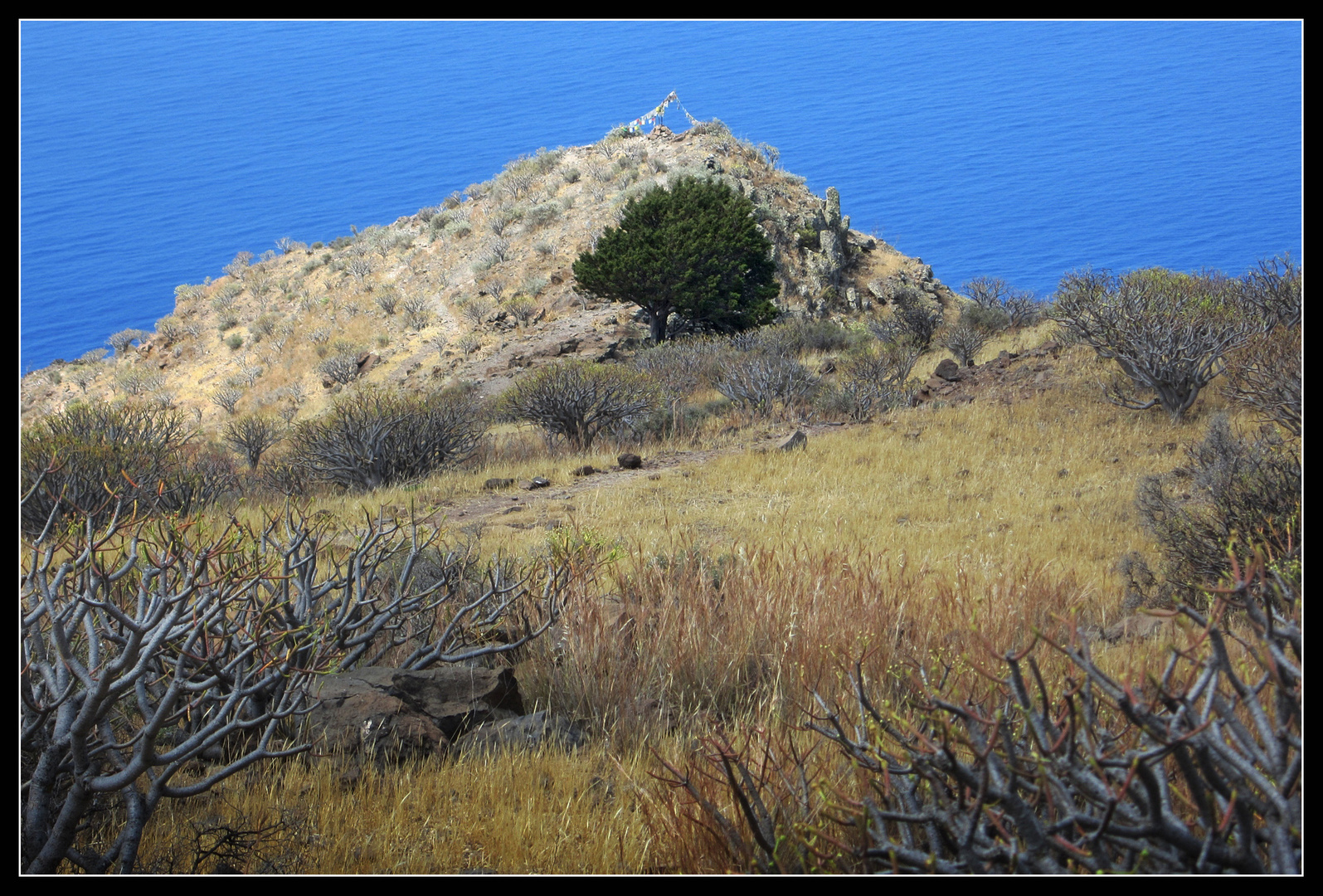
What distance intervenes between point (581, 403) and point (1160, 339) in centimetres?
747

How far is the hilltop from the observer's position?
2853 cm

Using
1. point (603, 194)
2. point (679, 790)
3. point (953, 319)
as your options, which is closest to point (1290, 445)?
point (679, 790)

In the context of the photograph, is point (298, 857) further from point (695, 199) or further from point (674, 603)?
point (695, 199)

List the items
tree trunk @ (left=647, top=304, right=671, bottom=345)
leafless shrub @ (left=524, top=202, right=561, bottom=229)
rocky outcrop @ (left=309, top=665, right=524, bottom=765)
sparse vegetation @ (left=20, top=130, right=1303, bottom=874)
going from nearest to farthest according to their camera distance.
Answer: sparse vegetation @ (left=20, top=130, right=1303, bottom=874)
rocky outcrop @ (left=309, top=665, right=524, bottom=765)
tree trunk @ (left=647, top=304, right=671, bottom=345)
leafless shrub @ (left=524, top=202, right=561, bottom=229)

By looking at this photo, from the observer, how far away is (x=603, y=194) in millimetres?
34844

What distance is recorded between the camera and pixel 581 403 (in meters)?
13.5

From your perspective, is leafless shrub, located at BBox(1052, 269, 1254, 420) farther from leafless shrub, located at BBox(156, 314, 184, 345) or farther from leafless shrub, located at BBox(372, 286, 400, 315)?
leafless shrub, located at BBox(156, 314, 184, 345)

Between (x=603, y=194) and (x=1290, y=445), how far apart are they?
3104 centimetres

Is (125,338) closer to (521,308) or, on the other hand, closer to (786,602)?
(521,308)

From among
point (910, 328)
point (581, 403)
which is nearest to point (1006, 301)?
point (910, 328)

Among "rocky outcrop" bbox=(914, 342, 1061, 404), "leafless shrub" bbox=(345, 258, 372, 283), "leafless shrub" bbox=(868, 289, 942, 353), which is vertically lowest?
"rocky outcrop" bbox=(914, 342, 1061, 404)

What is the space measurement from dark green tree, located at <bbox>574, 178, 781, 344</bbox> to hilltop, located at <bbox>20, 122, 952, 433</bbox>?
132 cm

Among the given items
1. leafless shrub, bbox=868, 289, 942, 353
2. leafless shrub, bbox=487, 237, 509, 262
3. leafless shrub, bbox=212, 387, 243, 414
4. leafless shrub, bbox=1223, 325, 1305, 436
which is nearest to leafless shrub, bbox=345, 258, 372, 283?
leafless shrub, bbox=487, 237, 509, 262

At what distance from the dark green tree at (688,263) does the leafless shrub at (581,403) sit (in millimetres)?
11558
